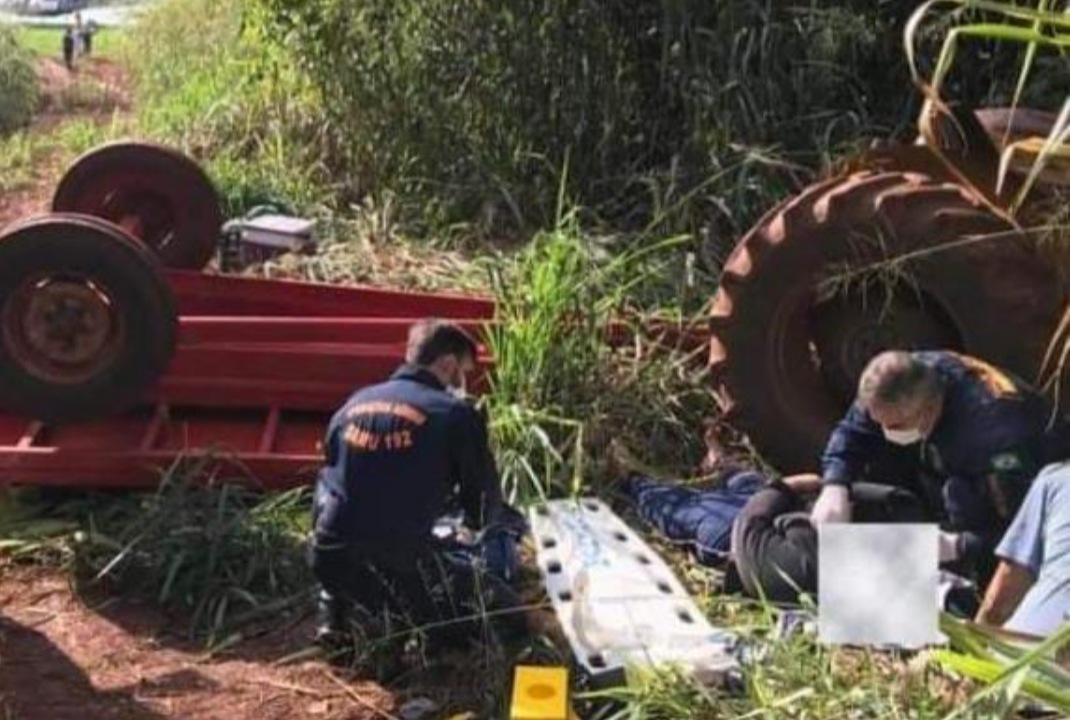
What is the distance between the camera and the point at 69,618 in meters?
5.50

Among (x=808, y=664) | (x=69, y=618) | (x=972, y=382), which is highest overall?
(x=972, y=382)

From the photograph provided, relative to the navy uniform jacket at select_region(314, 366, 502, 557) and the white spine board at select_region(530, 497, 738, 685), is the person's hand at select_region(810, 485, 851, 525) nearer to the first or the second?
the white spine board at select_region(530, 497, 738, 685)

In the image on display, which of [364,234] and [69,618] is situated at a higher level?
[364,234]

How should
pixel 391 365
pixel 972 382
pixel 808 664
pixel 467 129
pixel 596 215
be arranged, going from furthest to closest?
1. pixel 467 129
2. pixel 596 215
3. pixel 391 365
4. pixel 972 382
5. pixel 808 664

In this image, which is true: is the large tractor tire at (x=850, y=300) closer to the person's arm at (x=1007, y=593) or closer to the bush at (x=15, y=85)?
the person's arm at (x=1007, y=593)

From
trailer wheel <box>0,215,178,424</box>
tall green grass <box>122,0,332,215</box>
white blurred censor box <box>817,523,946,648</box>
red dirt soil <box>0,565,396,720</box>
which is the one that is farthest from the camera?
tall green grass <box>122,0,332,215</box>

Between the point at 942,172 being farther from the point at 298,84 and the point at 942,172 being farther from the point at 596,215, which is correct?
the point at 298,84

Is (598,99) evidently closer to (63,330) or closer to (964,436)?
(63,330)

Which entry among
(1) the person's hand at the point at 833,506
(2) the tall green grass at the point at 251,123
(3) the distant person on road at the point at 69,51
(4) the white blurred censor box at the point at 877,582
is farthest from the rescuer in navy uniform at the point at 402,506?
(3) the distant person on road at the point at 69,51

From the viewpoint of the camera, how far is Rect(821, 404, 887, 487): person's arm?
5461 millimetres

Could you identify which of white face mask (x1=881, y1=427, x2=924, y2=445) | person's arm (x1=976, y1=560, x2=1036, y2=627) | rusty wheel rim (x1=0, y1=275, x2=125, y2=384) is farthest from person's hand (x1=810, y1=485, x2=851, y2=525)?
rusty wheel rim (x1=0, y1=275, x2=125, y2=384)

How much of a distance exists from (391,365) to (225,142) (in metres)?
5.70

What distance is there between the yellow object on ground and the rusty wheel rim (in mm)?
2774

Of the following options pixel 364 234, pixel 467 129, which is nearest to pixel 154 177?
pixel 364 234
